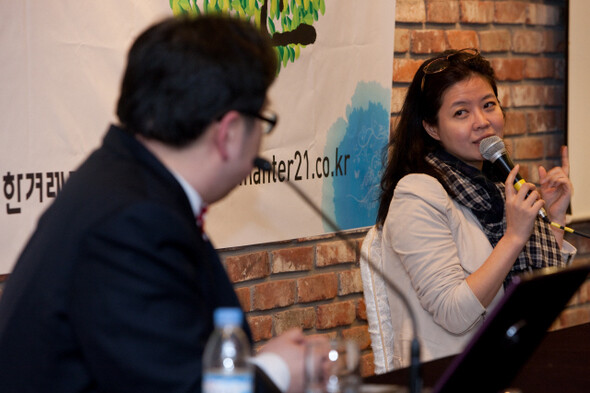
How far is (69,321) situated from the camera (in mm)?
1142

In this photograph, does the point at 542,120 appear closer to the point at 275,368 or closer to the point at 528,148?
the point at 528,148

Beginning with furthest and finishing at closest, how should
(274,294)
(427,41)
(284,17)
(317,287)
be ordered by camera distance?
(427,41) < (317,287) < (274,294) < (284,17)

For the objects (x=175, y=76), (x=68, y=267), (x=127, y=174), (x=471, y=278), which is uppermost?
(x=175, y=76)

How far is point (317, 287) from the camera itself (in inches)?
109

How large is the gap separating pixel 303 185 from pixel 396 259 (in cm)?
49

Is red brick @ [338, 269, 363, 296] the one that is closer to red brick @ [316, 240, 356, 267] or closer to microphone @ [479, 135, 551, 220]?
red brick @ [316, 240, 356, 267]

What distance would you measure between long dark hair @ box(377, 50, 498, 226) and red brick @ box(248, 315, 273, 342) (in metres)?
0.55

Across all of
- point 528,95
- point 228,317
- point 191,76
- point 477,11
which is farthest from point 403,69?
point 228,317

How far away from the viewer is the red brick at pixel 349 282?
9.34ft

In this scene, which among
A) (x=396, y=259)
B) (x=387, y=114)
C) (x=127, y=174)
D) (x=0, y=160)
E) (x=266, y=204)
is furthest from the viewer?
(x=387, y=114)

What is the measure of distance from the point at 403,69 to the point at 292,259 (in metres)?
0.81

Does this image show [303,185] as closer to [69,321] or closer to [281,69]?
[281,69]

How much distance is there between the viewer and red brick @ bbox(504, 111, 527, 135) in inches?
129

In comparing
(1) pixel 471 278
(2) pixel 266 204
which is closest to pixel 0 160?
(2) pixel 266 204
